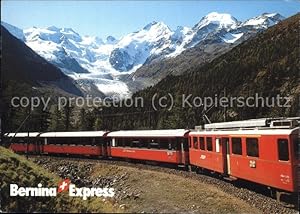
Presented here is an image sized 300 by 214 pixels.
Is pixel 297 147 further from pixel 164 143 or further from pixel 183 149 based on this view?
pixel 164 143

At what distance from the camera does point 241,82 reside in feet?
503

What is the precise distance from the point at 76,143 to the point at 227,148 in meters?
29.5

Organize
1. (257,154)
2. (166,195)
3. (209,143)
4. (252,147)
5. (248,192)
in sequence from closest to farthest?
(257,154) → (252,147) → (248,192) → (166,195) → (209,143)

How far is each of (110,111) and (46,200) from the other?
15514 centimetres

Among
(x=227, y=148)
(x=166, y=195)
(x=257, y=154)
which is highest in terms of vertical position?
(x=227, y=148)

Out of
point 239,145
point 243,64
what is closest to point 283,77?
point 243,64

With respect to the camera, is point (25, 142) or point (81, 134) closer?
point (81, 134)

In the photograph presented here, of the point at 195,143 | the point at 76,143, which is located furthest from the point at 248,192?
the point at 76,143

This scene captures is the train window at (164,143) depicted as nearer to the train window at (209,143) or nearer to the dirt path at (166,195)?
the dirt path at (166,195)

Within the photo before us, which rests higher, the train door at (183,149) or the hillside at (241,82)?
the hillside at (241,82)

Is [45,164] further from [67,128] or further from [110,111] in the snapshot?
[110,111]

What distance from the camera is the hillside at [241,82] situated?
11706cm

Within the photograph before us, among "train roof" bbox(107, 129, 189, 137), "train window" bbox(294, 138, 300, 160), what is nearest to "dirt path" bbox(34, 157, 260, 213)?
"train window" bbox(294, 138, 300, 160)

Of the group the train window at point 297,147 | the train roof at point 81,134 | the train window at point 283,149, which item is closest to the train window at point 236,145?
the train window at point 283,149
